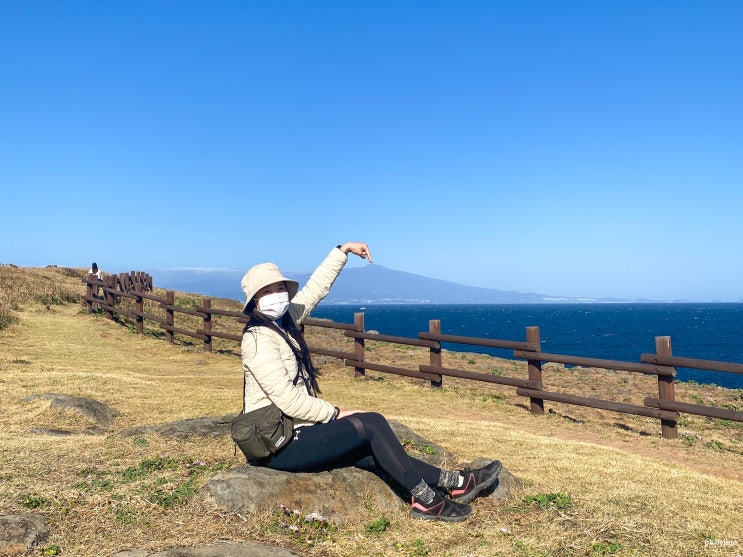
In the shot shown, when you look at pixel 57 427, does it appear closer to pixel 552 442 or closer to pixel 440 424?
pixel 440 424

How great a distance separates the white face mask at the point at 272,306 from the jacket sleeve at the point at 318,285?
24.3 inches

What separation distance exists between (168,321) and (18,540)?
15865 mm

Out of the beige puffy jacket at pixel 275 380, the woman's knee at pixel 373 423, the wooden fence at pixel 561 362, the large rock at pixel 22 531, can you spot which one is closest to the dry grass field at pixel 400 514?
the large rock at pixel 22 531

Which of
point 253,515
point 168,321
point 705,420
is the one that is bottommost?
point 705,420

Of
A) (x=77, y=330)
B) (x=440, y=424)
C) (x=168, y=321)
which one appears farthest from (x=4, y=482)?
(x=77, y=330)

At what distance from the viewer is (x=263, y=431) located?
4.74 metres

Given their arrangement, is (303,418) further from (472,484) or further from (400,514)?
(472,484)

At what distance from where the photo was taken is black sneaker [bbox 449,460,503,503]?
502cm

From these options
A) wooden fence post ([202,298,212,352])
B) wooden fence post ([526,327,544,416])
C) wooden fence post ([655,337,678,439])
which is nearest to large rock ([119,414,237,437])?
wooden fence post ([526,327,544,416])

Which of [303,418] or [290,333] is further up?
[290,333]

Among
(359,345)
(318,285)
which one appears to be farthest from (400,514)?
(359,345)

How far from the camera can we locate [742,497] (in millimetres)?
6691

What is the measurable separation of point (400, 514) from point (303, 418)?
3.73ft

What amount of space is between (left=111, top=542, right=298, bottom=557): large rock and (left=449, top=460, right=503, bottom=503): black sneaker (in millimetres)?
1540
